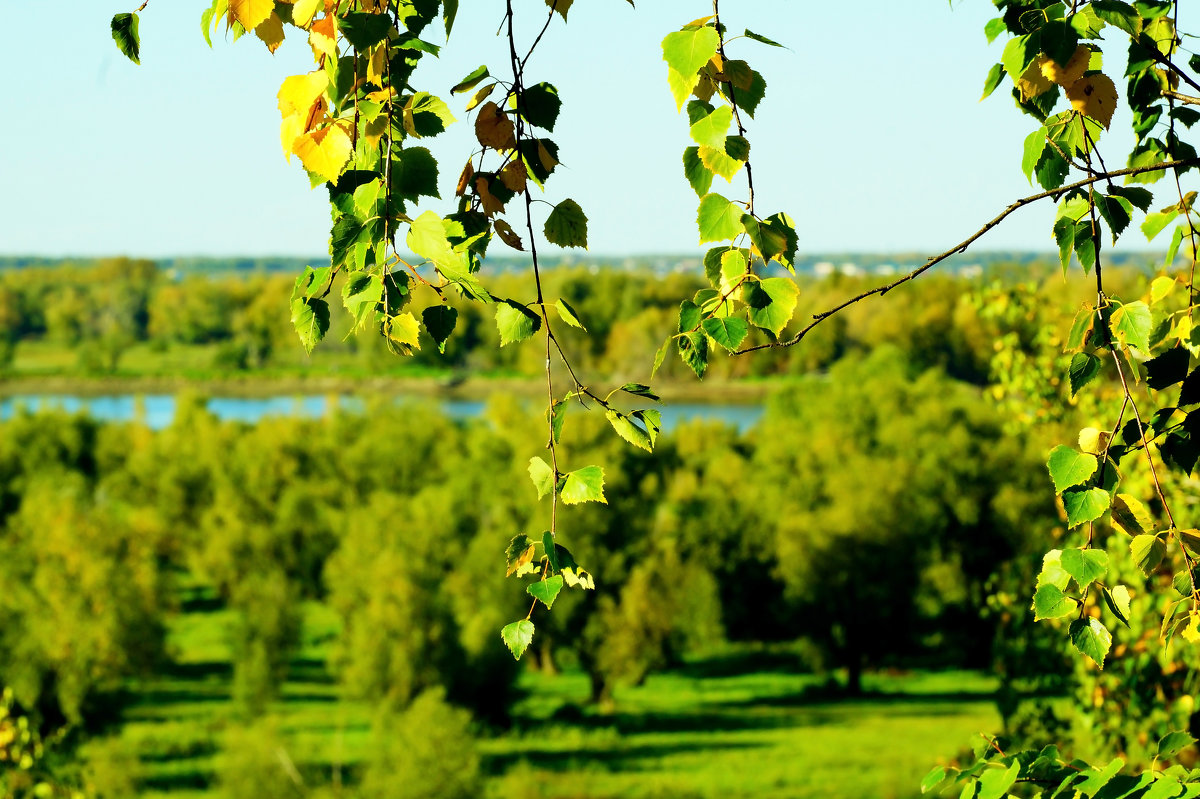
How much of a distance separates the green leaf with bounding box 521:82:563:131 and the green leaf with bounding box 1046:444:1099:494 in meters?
0.78

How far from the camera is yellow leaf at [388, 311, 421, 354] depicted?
52.9 inches

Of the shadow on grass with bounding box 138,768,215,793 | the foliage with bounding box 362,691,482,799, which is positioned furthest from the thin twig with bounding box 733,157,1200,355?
the shadow on grass with bounding box 138,768,215,793

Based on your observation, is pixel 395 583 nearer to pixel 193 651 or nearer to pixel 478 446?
pixel 478 446

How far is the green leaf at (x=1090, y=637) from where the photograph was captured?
57.2 inches

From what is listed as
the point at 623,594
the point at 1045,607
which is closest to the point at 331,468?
the point at 623,594

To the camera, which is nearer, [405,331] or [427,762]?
[405,331]

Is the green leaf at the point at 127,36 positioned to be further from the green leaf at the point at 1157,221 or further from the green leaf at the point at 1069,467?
the green leaf at the point at 1157,221

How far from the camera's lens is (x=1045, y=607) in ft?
4.92

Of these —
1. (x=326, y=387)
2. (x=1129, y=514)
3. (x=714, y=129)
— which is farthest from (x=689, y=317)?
(x=326, y=387)

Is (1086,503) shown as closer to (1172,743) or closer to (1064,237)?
(1064,237)

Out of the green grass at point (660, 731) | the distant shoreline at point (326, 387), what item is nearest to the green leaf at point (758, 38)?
the green grass at point (660, 731)

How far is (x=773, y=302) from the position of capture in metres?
1.41

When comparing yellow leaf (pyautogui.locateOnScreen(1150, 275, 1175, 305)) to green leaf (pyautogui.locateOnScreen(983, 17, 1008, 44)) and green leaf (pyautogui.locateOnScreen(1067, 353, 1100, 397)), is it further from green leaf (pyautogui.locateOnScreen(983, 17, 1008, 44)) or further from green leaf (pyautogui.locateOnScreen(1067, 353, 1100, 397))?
green leaf (pyautogui.locateOnScreen(983, 17, 1008, 44))

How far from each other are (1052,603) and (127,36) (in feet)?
4.65
